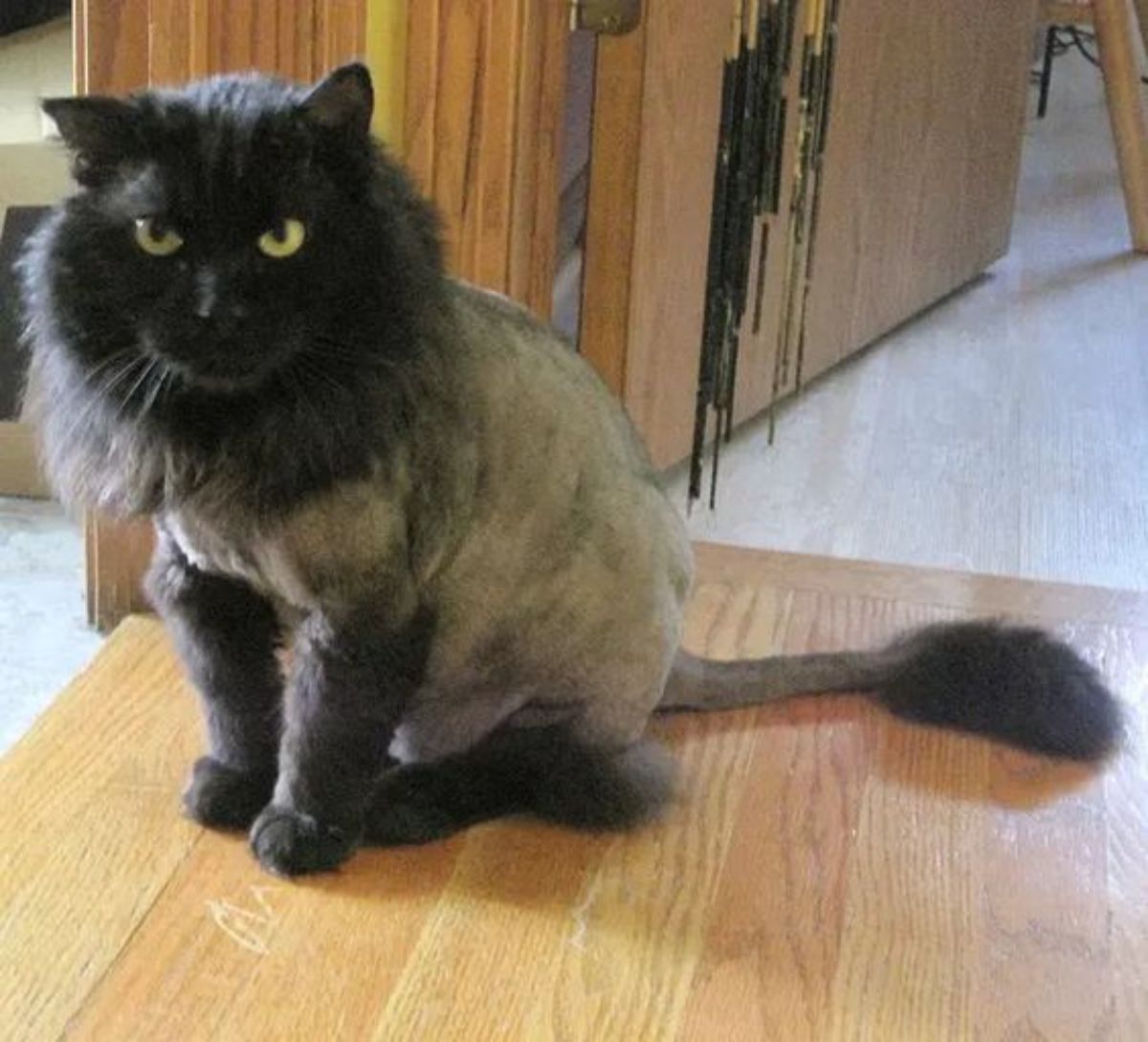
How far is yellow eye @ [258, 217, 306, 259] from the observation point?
1.30 m

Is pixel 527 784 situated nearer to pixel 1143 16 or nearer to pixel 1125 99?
pixel 1125 99

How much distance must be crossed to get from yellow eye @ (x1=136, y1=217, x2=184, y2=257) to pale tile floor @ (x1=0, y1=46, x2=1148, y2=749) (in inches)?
28.2

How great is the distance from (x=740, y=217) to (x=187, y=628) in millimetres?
1016

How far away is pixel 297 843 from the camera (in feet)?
4.94

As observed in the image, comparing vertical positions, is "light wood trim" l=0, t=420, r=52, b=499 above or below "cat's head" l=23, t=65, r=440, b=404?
below

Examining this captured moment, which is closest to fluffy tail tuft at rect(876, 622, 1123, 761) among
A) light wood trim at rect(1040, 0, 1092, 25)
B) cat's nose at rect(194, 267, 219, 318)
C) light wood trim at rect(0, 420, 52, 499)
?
Result: cat's nose at rect(194, 267, 219, 318)

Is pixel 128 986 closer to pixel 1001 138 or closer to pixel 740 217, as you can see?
pixel 740 217

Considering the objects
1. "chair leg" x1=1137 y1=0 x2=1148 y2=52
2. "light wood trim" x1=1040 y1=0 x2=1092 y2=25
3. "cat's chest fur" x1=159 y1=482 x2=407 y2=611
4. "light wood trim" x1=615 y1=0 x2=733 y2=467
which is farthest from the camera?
"chair leg" x1=1137 y1=0 x2=1148 y2=52

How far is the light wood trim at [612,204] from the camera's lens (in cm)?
203

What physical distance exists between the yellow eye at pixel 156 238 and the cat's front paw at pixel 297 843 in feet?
Answer: 1.57

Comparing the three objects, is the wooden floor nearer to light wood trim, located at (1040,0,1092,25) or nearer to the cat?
the cat

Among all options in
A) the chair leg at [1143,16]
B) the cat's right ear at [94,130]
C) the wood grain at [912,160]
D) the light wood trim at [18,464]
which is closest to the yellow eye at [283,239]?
the cat's right ear at [94,130]

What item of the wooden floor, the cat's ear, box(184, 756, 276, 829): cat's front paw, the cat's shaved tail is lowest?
the wooden floor

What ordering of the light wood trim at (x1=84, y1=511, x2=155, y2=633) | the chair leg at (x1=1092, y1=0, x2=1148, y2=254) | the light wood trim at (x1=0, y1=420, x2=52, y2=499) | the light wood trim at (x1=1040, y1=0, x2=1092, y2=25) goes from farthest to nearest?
the light wood trim at (x1=1040, y1=0, x2=1092, y2=25)
the chair leg at (x1=1092, y1=0, x2=1148, y2=254)
the light wood trim at (x1=0, y1=420, x2=52, y2=499)
the light wood trim at (x1=84, y1=511, x2=155, y2=633)
